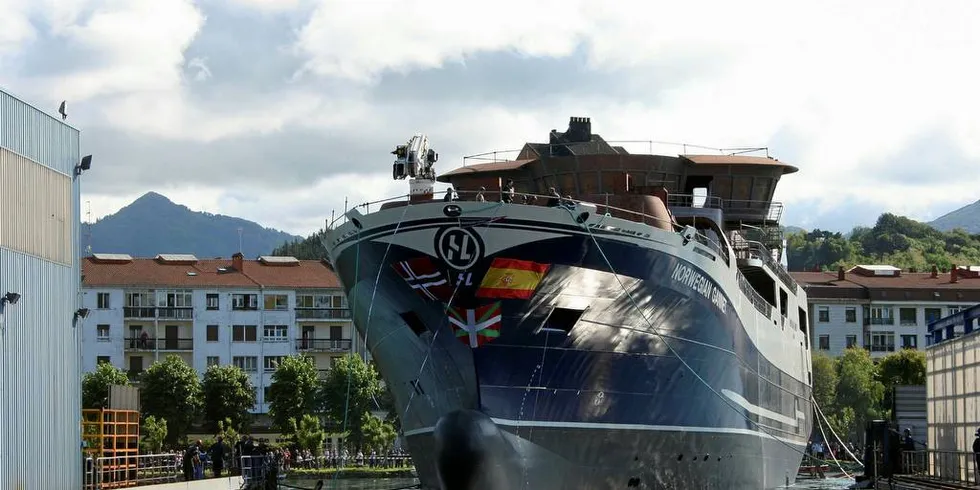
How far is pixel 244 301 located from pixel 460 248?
77.1 meters

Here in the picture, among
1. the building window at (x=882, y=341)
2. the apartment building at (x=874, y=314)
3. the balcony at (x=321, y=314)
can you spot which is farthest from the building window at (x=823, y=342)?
the balcony at (x=321, y=314)

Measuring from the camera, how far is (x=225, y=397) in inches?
3531

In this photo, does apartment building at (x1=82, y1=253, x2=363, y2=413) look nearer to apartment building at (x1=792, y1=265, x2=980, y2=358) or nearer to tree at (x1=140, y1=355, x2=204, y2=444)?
tree at (x1=140, y1=355, x2=204, y2=444)

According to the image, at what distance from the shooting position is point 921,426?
51.1 meters

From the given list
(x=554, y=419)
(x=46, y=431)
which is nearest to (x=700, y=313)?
(x=554, y=419)

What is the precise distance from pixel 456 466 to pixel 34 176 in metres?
13.8

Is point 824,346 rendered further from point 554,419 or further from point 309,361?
point 554,419

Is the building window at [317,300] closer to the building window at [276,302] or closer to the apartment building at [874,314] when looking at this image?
the building window at [276,302]

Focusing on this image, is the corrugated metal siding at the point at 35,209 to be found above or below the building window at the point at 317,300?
above

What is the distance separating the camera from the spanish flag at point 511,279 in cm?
2942

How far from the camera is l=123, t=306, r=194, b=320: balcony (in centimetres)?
10219

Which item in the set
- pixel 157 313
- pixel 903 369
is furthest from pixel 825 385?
pixel 157 313

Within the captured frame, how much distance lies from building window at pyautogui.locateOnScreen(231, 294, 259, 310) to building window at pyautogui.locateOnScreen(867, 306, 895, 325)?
49.4m

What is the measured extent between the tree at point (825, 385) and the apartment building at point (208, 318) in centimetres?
3241
